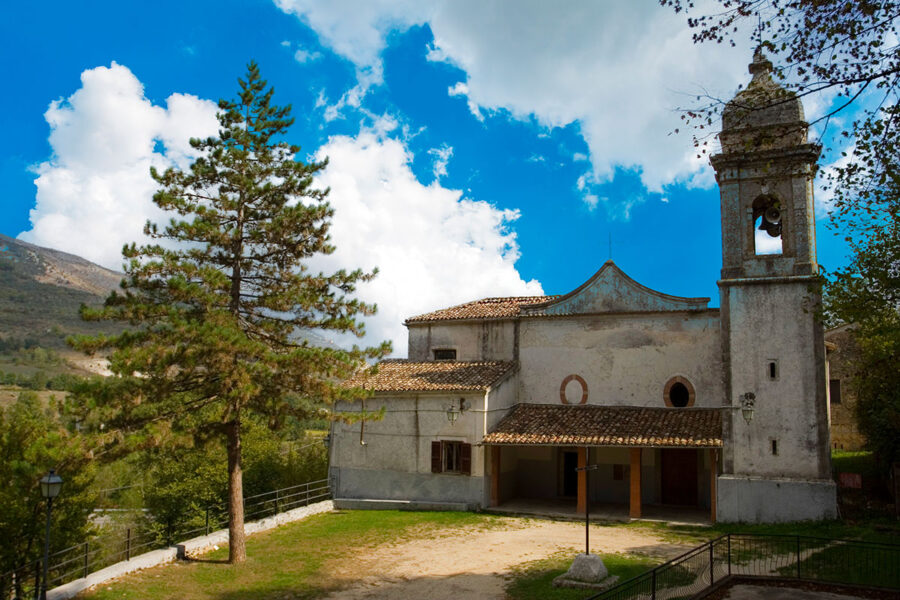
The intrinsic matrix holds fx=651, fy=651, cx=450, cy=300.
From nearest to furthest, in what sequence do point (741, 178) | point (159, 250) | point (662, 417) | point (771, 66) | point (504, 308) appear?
point (771, 66), point (159, 250), point (741, 178), point (662, 417), point (504, 308)

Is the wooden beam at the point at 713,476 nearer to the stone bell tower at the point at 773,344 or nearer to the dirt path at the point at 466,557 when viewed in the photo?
the stone bell tower at the point at 773,344

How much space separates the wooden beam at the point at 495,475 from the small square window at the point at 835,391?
19.6m

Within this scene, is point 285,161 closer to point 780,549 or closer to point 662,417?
point 662,417

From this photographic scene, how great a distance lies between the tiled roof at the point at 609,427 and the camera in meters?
19.8

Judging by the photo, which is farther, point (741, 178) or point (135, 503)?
point (135, 503)

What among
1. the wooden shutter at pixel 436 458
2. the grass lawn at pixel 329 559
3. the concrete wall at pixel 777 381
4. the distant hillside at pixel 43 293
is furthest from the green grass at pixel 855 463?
the distant hillside at pixel 43 293

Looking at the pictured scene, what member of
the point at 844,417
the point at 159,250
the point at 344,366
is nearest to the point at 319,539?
the point at 344,366

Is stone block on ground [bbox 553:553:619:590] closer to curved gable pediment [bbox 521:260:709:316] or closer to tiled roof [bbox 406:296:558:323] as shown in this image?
curved gable pediment [bbox 521:260:709:316]

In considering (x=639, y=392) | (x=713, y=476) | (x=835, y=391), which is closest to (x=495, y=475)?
(x=639, y=392)

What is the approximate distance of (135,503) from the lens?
35.8 m

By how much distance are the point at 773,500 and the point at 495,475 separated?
28.2ft

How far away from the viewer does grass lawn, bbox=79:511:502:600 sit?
43.3ft

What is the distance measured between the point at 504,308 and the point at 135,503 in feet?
79.3

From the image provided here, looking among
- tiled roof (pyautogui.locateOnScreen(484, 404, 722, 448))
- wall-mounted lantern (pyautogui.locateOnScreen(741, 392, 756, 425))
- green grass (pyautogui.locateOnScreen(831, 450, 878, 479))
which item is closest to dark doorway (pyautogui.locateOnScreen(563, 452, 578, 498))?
tiled roof (pyautogui.locateOnScreen(484, 404, 722, 448))
